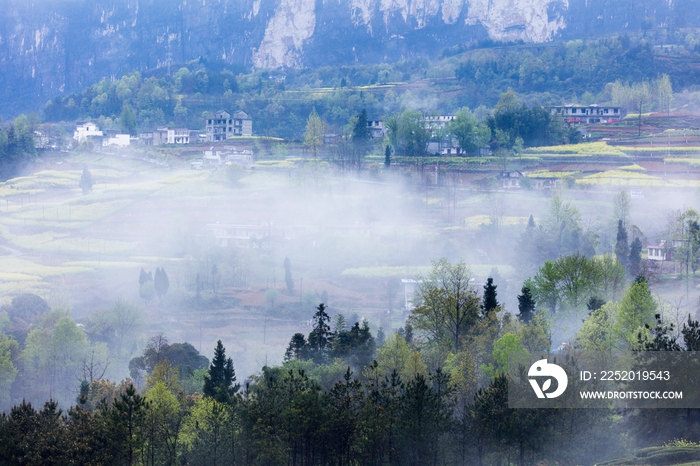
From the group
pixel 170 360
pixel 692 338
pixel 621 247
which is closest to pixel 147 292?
pixel 170 360

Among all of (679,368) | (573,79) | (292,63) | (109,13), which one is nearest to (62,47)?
(109,13)

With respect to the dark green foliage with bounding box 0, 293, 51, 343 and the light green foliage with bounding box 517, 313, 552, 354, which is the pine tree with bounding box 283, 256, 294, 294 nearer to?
the dark green foliage with bounding box 0, 293, 51, 343

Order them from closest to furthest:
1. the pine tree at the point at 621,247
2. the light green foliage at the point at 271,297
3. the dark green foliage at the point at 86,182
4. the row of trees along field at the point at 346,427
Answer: the row of trees along field at the point at 346,427
the pine tree at the point at 621,247
the light green foliage at the point at 271,297
the dark green foliage at the point at 86,182

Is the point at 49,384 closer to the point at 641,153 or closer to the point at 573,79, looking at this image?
the point at 641,153

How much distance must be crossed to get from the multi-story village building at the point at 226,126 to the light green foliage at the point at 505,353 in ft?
250

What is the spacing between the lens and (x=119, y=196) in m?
86.1

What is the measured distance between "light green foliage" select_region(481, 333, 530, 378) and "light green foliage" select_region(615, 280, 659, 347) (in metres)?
4.18

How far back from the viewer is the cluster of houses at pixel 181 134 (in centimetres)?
10888

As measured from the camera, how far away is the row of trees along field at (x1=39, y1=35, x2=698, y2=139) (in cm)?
12112

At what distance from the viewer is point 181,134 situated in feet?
359

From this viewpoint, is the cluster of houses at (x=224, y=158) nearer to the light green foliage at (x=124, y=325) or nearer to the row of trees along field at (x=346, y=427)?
the light green foliage at (x=124, y=325)

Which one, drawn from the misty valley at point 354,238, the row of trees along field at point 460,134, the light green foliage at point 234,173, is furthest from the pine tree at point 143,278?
the row of trees along field at point 460,134

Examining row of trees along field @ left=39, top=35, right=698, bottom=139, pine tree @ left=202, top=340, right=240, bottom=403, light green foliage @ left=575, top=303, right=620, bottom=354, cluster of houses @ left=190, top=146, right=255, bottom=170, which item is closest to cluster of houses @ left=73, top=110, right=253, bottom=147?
row of trees along field @ left=39, top=35, right=698, bottom=139

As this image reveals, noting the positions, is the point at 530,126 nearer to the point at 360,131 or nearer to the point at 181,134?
the point at 360,131
